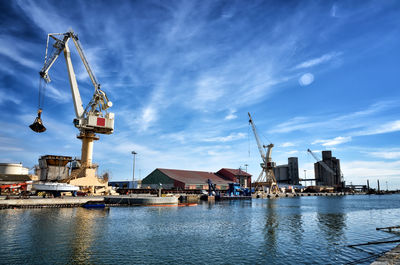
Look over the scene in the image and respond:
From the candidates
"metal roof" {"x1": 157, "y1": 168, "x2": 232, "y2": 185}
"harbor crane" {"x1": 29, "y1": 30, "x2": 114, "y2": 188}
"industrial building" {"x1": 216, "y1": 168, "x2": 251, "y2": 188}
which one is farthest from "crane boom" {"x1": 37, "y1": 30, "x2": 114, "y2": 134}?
"industrial building" {"x1": 216, "y1": 168, "x2": 251, "y2": 188}

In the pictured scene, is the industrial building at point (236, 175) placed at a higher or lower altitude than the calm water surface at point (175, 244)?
higher

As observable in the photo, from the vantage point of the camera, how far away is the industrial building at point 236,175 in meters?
153

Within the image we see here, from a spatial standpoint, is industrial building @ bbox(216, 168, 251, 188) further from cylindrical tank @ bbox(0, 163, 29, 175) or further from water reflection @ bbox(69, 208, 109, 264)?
water reflection @ bbox(69, 208, 109, 264)

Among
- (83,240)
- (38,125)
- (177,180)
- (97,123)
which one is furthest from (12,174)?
(83,240)

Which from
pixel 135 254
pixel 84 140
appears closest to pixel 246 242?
pixel 135 254

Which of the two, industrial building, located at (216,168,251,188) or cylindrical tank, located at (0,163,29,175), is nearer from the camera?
cylindrical tank, located at (0,163,29,175)

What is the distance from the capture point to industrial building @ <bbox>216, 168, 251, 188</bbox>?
15319 centimetres

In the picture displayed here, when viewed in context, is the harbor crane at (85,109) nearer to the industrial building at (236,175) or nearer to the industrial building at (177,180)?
the industrial building at (177,180)

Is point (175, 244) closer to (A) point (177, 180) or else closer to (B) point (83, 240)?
(B) point (83, 240)

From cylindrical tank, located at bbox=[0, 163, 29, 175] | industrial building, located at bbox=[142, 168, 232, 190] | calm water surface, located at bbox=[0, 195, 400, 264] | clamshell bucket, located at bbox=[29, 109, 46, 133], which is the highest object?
clamshell bucket, located at bbox=[29, 109, 46, 133]

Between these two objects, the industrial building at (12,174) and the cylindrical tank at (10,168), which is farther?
the cylindrical tank at (10,168)

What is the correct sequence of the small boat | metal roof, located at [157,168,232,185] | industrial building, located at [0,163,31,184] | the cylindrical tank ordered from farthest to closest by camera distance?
metal roof, located at [157,168,232,185], the cylindrical tank, industrial building, located at [0,163,31,184], the small boat

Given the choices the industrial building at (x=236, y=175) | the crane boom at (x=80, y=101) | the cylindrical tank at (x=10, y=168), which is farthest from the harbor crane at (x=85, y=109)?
the industrial building at (x=236, y=175)

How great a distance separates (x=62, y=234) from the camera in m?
28.7
